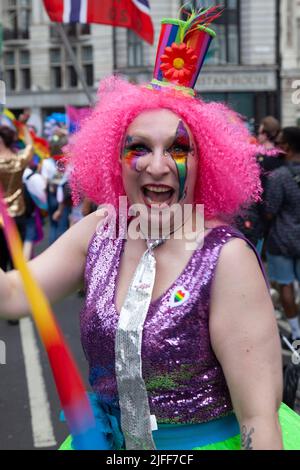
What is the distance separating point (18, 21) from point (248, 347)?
113 feet

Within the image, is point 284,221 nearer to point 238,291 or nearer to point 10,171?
point 10,171

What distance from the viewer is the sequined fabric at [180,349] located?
1563mm

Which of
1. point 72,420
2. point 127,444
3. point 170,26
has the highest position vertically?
point 170,26

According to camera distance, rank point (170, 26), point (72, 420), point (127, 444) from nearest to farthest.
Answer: point (72, 420) < point (127, 444) < point (170, 26)

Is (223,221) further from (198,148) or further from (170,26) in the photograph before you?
(170,26)

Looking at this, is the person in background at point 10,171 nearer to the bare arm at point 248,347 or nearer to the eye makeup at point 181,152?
the eye makeup at point 181,152

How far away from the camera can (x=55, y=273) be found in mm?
1818

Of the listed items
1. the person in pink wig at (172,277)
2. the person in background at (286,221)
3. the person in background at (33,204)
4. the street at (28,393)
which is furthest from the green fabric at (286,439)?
the person in background at (33,204)

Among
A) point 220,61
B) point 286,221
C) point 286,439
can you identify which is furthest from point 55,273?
point 220,61

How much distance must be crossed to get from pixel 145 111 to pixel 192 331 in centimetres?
57

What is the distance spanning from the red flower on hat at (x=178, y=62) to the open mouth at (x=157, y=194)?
0.31m

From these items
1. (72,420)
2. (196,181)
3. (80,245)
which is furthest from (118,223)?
(72,420)

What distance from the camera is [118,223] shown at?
1842 millimetres

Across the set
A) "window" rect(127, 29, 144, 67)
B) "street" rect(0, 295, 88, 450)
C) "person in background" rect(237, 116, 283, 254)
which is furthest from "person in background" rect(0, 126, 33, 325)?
"window" rect(127, 29, 144, 67)
